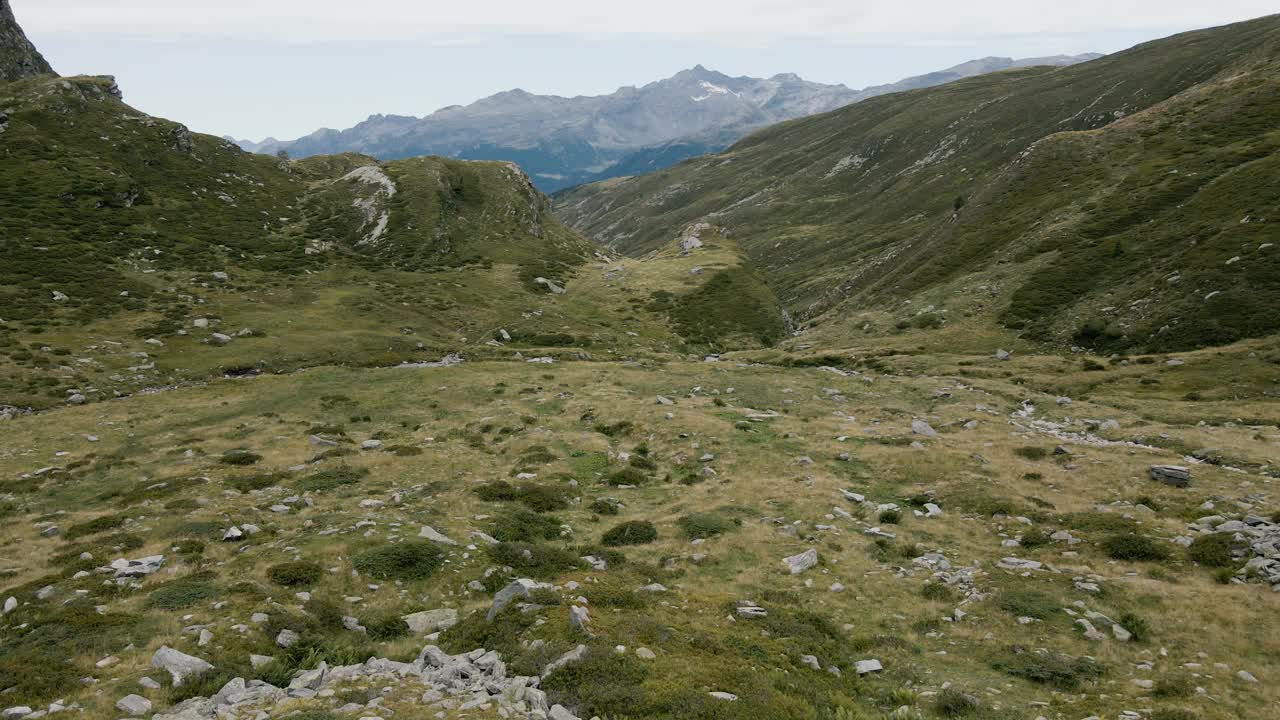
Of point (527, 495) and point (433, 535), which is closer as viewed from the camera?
point (433, 535)

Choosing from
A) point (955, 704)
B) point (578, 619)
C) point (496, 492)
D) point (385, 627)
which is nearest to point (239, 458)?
point (496, 492)

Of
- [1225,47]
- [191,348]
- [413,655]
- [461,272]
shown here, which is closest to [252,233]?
[461,272]

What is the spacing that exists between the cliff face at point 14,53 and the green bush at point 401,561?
538 ft

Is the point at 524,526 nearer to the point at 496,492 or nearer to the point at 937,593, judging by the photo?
the point at 496,492

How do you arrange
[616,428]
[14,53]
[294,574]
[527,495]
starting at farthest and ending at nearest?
1. [14,53]
2. [616,428]
3. [527,495]
4. [294,574]

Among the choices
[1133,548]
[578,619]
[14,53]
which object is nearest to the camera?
[578,619]

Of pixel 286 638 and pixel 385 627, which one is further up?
pixel 286 638

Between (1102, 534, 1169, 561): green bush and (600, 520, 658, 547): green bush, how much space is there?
15377mm

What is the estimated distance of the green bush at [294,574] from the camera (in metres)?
18.0

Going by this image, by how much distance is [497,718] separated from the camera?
437 inches

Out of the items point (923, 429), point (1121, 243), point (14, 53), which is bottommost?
point (923, 429)

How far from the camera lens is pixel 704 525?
24609 mm

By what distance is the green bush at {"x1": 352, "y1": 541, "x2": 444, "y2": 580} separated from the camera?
18906 millimetres

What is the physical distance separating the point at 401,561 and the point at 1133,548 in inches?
925
